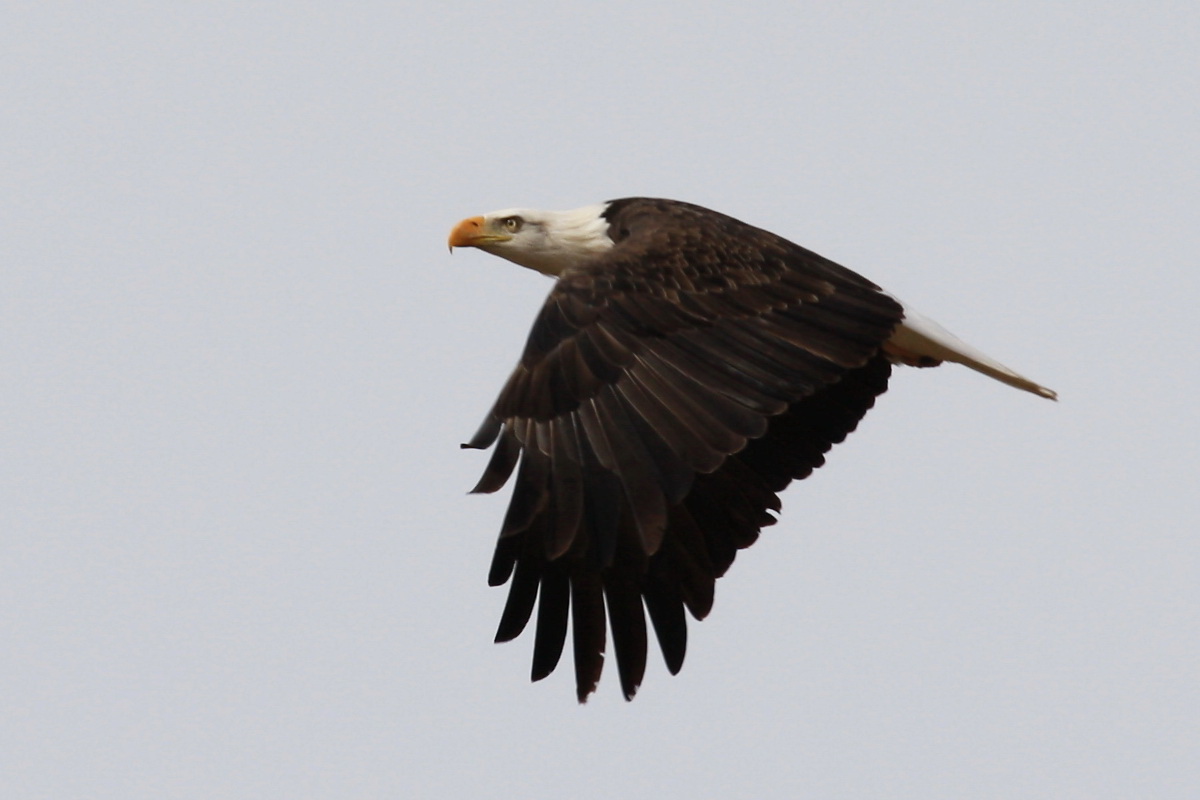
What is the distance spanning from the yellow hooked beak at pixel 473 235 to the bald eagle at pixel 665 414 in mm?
1345

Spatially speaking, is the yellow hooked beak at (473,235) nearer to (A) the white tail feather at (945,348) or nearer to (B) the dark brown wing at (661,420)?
(B) the dark brown wing at (661,420)

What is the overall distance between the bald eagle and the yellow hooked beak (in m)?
1.35

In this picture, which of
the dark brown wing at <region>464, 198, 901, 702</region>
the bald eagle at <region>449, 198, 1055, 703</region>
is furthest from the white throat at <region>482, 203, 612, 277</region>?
the dark brown wing at <region>464, 198, 901, 702</region>

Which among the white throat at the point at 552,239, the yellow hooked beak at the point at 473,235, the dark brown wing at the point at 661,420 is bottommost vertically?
the dark brown wing at the point at 661,420

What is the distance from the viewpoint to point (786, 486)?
951cm

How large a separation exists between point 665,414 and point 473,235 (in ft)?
9.30

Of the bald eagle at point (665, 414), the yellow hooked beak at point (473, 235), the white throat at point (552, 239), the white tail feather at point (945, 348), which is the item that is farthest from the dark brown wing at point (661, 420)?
the yellow hooked beak at point (473, 235)

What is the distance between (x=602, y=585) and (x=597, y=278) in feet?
4.85

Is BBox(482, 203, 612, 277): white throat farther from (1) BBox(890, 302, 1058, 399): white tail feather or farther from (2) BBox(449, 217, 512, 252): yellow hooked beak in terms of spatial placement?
(1) BBox(890, 302, 1058, 399): white tail feather

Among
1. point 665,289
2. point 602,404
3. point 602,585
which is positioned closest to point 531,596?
point 602,585

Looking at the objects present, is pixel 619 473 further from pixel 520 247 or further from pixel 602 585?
pixel 520 247

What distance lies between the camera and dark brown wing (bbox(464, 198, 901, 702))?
853 cm

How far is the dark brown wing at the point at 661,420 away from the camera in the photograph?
8531 mm

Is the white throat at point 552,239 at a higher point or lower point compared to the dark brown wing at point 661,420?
higher
